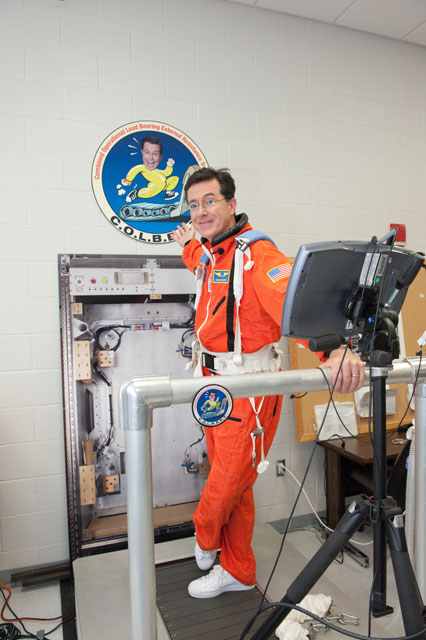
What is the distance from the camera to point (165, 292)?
8.90ft

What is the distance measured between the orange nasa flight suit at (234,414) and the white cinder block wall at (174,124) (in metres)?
0.84

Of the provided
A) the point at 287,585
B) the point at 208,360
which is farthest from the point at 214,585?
the point at 208,360

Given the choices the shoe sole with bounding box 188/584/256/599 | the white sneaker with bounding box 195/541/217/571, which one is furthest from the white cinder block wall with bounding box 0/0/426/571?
the shoe sole with bounding box 188/584/256/599

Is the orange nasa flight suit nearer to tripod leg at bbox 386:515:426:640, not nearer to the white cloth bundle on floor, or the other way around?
the white cloth bundle on floor

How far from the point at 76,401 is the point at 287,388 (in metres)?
1.77

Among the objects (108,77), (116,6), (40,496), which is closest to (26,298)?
(40,496)

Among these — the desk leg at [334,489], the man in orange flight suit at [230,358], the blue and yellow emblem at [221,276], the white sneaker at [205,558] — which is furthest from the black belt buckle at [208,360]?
the desk leg at [334,489]

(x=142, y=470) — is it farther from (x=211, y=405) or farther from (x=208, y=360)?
(x=208, y=360)

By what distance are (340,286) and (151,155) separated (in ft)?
6.53

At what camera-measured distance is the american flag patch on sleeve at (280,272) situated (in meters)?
1.74

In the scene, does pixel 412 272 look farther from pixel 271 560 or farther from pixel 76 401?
pixel 76 401

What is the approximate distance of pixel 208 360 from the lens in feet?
6.95

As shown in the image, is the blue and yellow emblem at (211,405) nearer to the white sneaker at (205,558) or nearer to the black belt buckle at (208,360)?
the black belt buckle at (208,360)

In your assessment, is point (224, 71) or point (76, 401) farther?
point (224, 71)
